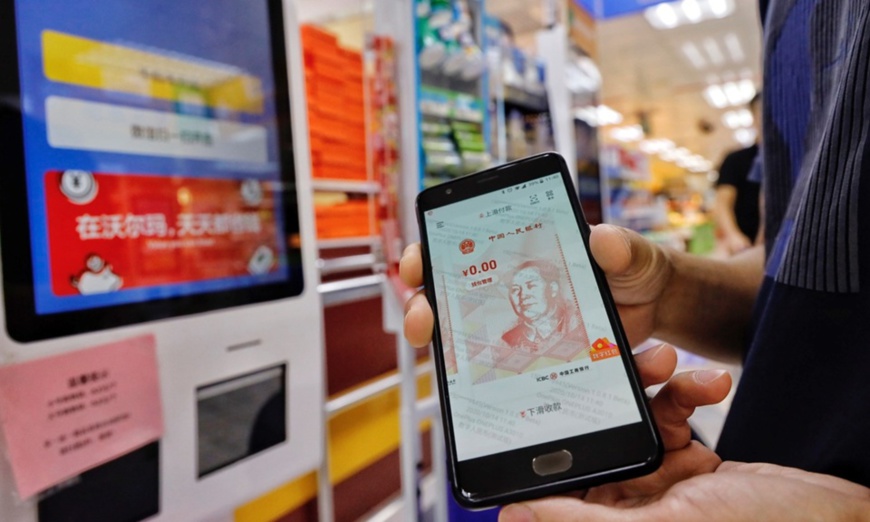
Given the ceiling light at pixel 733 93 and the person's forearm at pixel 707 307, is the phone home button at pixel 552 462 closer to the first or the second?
the person's forearm at pixel 707 307

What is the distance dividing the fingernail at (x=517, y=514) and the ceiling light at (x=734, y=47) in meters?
7.76

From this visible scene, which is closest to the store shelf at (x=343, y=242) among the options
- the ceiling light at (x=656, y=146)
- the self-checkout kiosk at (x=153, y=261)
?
the self-checkout kiosk at (x=153, y=261)

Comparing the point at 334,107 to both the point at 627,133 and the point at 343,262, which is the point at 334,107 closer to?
the point at 343,262

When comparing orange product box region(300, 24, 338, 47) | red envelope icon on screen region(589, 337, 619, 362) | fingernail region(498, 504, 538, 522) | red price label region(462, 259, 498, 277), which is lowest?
fingernail region(498, 504, 538, 522)

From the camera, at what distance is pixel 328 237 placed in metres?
2.16

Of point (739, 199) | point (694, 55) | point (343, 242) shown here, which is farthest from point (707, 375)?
point (694, 55)

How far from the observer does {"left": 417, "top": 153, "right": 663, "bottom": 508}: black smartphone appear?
23.9 inches

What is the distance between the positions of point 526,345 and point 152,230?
26.2 inches

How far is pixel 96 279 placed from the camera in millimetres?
857

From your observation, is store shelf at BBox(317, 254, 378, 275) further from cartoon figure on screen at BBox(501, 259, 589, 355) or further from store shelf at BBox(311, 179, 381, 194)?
cartoon figure on screen at BBox(501, 259, 589, 355)

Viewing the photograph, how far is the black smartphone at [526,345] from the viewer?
61cm

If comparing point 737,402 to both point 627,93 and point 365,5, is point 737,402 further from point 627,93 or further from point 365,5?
point 627,93

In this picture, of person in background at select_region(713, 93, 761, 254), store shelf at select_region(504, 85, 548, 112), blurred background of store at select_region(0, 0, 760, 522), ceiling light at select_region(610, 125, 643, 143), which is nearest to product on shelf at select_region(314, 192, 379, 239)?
blurred background of store at select_region(0, 0, 760, 522)

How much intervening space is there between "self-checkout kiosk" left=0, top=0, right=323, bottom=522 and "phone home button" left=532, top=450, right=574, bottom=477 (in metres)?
0.64
